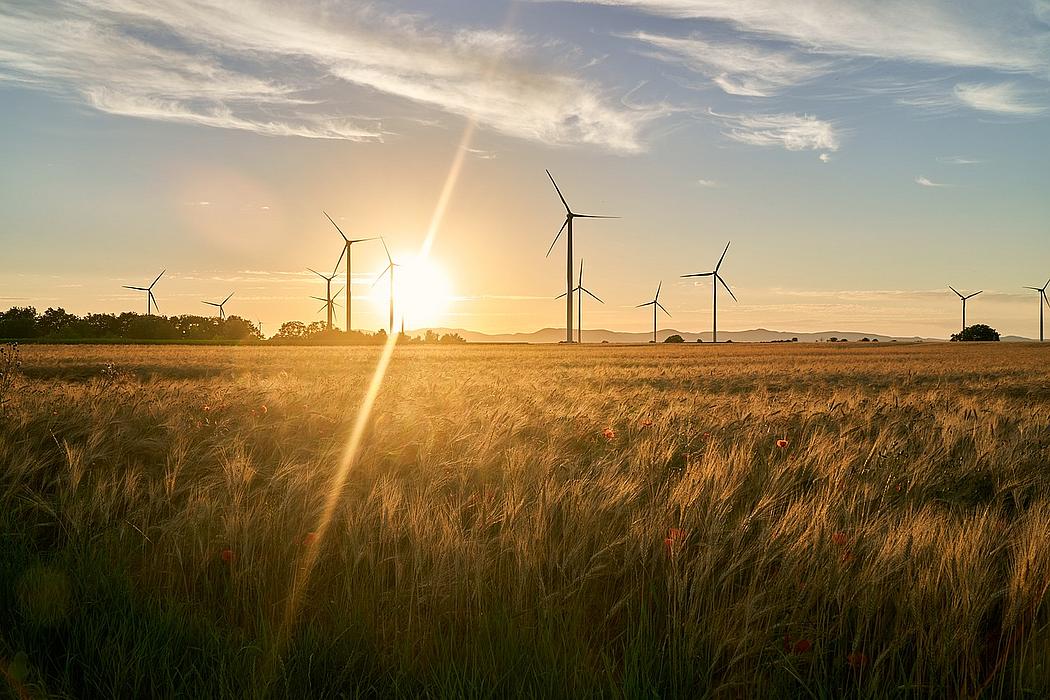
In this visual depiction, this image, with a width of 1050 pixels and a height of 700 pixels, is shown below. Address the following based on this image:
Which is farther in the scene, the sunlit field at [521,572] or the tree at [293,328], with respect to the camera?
the tree at [293,328]

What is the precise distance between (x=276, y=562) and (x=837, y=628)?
286 centimetres

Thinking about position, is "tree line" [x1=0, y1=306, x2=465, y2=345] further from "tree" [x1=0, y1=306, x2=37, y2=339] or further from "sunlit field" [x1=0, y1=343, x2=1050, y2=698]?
"sunlit field" [x1=0, y1=343, x2=1050, y2=698]

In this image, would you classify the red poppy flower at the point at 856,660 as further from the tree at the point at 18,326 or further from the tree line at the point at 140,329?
the tree at the point at 18,326

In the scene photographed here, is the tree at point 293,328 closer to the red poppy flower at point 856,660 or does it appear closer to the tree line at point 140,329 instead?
the tree line at point 140,329

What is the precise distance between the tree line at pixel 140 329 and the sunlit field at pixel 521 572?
8840cm

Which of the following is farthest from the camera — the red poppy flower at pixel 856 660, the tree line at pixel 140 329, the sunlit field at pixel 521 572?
the tree line at pixel 140 329

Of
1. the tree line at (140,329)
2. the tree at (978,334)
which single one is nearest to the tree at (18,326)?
the tree line at (140,329)

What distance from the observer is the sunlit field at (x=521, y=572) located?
9.30 ft

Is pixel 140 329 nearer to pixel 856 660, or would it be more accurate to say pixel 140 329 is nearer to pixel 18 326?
pixel 18 326

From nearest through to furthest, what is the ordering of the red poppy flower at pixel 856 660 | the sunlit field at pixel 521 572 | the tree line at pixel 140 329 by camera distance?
the red poppy flower at pixel 856 660
the sunlit field at pixel 521 572
the tree line at pixel 140 329

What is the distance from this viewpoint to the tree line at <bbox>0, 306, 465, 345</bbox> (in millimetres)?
94312

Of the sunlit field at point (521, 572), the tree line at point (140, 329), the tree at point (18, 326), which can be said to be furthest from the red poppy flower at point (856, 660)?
the tree at point (18, 326)

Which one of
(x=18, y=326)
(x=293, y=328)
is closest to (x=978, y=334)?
(x=293, y=328)

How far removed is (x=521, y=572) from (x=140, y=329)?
110829 mm
